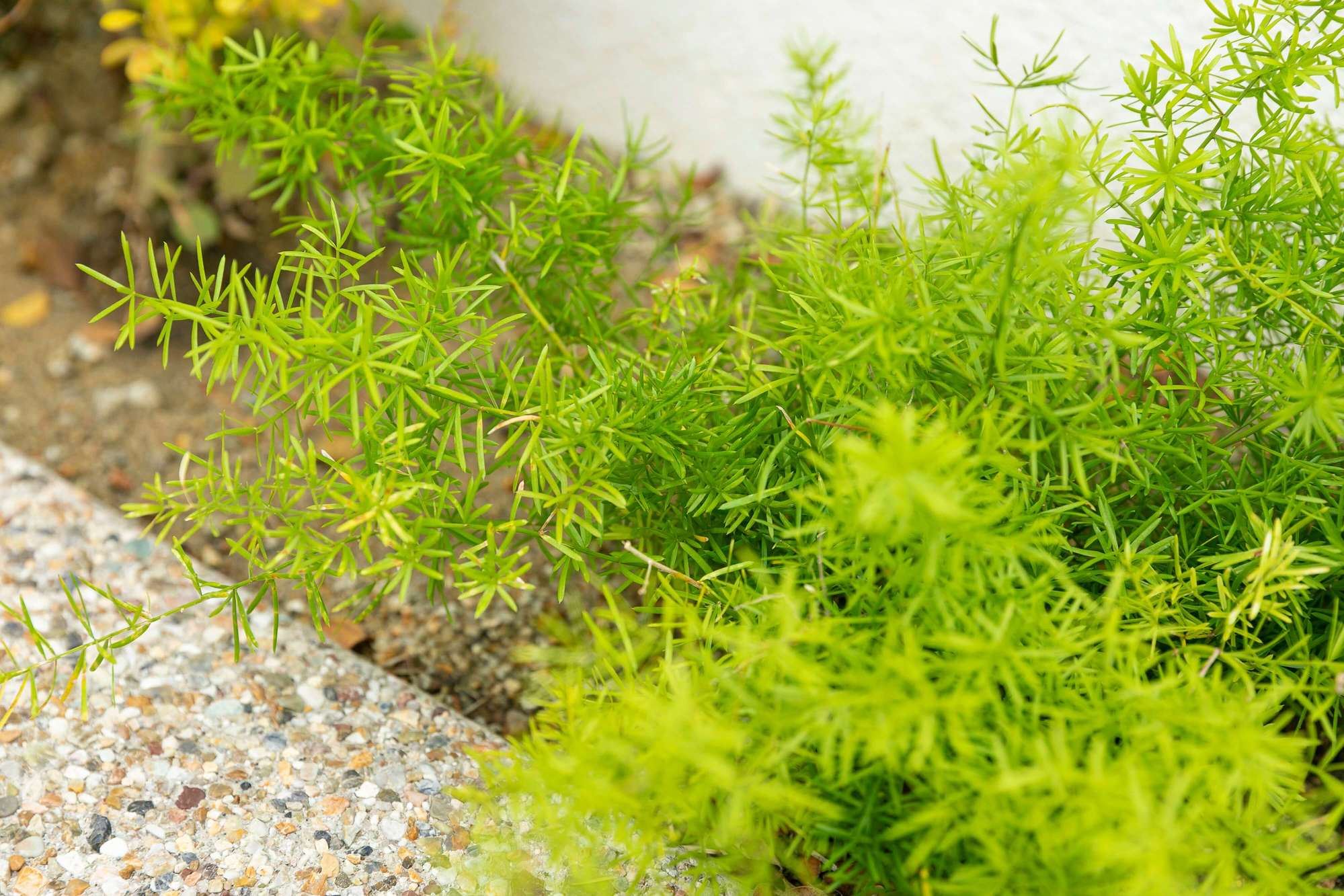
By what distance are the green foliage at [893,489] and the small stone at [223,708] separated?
0.40 meters

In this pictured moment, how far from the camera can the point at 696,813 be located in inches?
42.7

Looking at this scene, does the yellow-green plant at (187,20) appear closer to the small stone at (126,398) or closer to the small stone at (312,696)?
the small stone at (126,398)

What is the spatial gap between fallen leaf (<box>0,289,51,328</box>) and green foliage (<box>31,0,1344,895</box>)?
3.79 ft

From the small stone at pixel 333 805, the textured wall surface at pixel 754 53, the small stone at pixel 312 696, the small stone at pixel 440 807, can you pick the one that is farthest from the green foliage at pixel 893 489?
the textured wall surface at pixel 754 53

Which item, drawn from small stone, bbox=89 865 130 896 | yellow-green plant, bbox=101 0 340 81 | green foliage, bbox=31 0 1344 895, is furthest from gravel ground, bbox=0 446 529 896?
yellow-green plant, bbox=101 0 340 81

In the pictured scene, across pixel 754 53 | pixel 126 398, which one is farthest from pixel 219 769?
pixel 754 53

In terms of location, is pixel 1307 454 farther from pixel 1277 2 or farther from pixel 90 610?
pixel 90 610

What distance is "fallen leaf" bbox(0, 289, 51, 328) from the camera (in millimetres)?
2635

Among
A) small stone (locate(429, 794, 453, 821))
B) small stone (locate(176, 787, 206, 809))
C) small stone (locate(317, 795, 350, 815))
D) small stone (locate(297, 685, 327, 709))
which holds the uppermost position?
small stone (locate(429, 794, 453, 821))

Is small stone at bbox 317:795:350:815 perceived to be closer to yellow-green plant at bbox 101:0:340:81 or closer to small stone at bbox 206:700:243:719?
small stone at bbox 206:700:243:719

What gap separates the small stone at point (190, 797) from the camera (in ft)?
4.91


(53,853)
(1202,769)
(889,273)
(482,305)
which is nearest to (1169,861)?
(1202,769)

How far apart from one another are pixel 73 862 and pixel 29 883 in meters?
0.05

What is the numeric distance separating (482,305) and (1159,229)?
3.44ft
